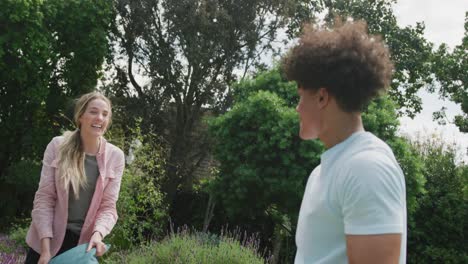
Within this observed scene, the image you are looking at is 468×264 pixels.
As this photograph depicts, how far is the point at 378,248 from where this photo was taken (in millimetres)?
1360

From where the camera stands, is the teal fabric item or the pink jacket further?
the pink jacket

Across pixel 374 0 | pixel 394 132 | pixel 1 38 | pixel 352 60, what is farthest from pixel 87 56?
pixel 352 60

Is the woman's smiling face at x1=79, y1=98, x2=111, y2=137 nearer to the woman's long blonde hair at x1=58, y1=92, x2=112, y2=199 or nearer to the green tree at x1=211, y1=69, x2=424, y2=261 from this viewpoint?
the woman's long blonde hair at x1=58, y1=92, x2=112, y2=199

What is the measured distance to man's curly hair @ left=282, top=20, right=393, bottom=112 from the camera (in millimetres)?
1551

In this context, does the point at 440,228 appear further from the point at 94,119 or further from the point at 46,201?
the point at 46,201

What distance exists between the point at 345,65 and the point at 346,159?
0.85ft

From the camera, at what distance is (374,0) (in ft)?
62.8

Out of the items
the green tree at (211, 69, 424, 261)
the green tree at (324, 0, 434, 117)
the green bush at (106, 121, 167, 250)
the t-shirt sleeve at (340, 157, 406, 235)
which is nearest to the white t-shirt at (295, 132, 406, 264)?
the t-shirt sleeve at (340, 157, 406, 235)

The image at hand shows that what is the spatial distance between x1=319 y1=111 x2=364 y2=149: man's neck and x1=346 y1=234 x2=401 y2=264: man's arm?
33 cm

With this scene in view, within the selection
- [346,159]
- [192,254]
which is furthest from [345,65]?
[192,254]

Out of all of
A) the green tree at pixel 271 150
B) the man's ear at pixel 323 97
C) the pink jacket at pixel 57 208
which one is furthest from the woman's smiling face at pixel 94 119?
the green tree at pixel 271 150

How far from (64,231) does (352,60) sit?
2280mm

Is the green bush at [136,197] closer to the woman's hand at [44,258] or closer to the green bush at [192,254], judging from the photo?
the green bush at [192,254]

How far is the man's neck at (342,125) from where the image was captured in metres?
1.59
